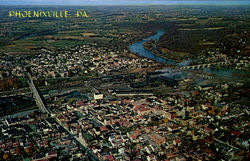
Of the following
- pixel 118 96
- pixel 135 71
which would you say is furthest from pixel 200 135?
pixel 135 71

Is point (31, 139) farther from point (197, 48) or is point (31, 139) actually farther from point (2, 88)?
point (197, 48)

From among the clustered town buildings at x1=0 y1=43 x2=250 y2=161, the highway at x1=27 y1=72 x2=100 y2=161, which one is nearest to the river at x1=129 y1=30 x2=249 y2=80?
the clustered town buildings at x1=0 y1=43 x2=250 y2=161

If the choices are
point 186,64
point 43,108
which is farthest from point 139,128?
point 186,64

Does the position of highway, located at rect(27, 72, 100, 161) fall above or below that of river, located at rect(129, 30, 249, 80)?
below

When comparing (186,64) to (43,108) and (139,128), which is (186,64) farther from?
(139,128)

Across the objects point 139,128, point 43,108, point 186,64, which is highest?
point 186,64

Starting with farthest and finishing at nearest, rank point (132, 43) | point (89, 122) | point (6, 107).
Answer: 1. point (132, 43)
2. point (6, 107)
3. point (89, 122)

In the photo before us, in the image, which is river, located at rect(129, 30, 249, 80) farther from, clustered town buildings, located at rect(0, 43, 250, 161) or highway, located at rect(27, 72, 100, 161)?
highway, located at rect(27, 72, 100, 161)

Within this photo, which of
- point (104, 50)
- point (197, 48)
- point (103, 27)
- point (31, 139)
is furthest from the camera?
point (103, 27)

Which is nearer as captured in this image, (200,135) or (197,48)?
(200,135)
